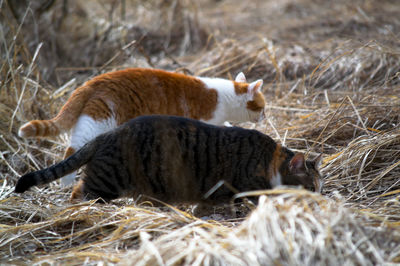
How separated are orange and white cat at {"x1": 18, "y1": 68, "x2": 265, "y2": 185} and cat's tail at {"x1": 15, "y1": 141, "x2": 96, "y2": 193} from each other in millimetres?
407

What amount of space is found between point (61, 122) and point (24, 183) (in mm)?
734

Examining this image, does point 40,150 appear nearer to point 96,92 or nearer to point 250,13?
point 96,92

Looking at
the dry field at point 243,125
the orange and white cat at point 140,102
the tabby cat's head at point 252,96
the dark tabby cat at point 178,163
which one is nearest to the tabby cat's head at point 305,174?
the dark tabby cat at point 178,163

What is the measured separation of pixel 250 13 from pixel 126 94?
21.0 ft

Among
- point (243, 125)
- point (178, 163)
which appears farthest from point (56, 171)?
point (243, 125)

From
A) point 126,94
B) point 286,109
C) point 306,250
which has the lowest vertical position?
point 286,109

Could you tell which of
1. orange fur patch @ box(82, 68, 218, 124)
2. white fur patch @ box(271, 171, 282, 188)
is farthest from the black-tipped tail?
white fur patch @ box(271, 171, 282, 188)

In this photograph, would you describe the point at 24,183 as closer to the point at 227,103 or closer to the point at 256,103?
the point at 227,103

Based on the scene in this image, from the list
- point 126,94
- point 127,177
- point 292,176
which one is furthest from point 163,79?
point 292,176

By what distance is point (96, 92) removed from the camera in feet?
10.5

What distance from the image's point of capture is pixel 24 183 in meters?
2.37

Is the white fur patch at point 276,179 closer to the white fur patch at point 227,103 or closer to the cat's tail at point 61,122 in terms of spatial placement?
the white fur patch at point 227,103

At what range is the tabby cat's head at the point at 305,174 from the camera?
265cm

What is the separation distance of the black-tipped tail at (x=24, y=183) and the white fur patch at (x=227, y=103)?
1710 mm
